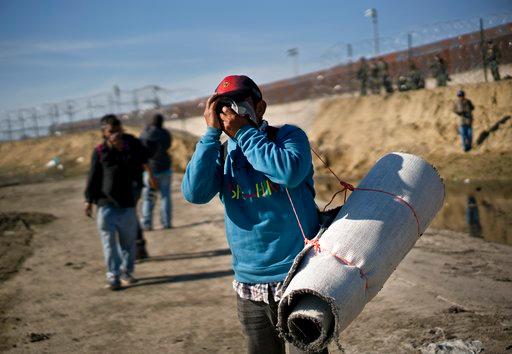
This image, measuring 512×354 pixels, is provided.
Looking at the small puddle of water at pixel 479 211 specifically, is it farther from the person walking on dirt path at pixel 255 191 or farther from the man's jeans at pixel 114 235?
the person walking on dirt path at pixel 255 191

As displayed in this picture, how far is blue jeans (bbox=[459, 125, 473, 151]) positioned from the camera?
18.2m

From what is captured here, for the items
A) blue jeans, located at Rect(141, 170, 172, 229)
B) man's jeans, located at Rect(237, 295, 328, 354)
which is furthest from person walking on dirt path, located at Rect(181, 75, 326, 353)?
blue jeans, located at Rect(141, 170, 172, 229)

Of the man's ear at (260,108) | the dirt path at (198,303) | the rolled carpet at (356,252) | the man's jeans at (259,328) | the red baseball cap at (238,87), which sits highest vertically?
the red baseball cap at (238,87)

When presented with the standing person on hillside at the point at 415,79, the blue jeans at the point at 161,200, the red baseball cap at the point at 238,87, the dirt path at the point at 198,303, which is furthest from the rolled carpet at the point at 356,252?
the standing person on hillside at the point at 415,79

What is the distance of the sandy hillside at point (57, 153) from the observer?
27.9 metres

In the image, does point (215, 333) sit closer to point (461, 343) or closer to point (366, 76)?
point (461, 343)

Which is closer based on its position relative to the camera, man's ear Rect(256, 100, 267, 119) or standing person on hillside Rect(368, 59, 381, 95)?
man's ear Rect(256, 100, 267, 119)

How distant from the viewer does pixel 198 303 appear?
19.0ft

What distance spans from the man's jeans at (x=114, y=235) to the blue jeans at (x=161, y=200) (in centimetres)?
275

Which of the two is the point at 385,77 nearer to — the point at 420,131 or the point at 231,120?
A: the point at 420,131

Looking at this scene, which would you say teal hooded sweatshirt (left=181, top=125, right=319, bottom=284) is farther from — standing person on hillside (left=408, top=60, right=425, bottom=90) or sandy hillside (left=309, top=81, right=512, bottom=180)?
standing person on hillside (left=408, top=60, right=425, bottom=90)

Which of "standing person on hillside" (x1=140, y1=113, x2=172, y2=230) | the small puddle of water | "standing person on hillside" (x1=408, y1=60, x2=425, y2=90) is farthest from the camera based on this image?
"standing person on hillside" (x1=408, y1=60, x2=425, y2=90)

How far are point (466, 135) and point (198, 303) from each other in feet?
49.9

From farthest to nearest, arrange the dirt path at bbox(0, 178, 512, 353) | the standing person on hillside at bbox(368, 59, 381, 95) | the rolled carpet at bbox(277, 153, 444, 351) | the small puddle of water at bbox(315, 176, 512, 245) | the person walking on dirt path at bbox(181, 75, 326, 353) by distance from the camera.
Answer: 1. the standing person on hillside at bbox(368, 59, 381, 95)
2. the small puddle of water at bbox(315, 176, 512, 245)
3. the dirt path at bbox(0, 178, 512, 353)
4. the person walking on dirt path at bbox(181, 75, 326, 353)
5. the rolled carpet at bbox(277, 153, 444, 351)
